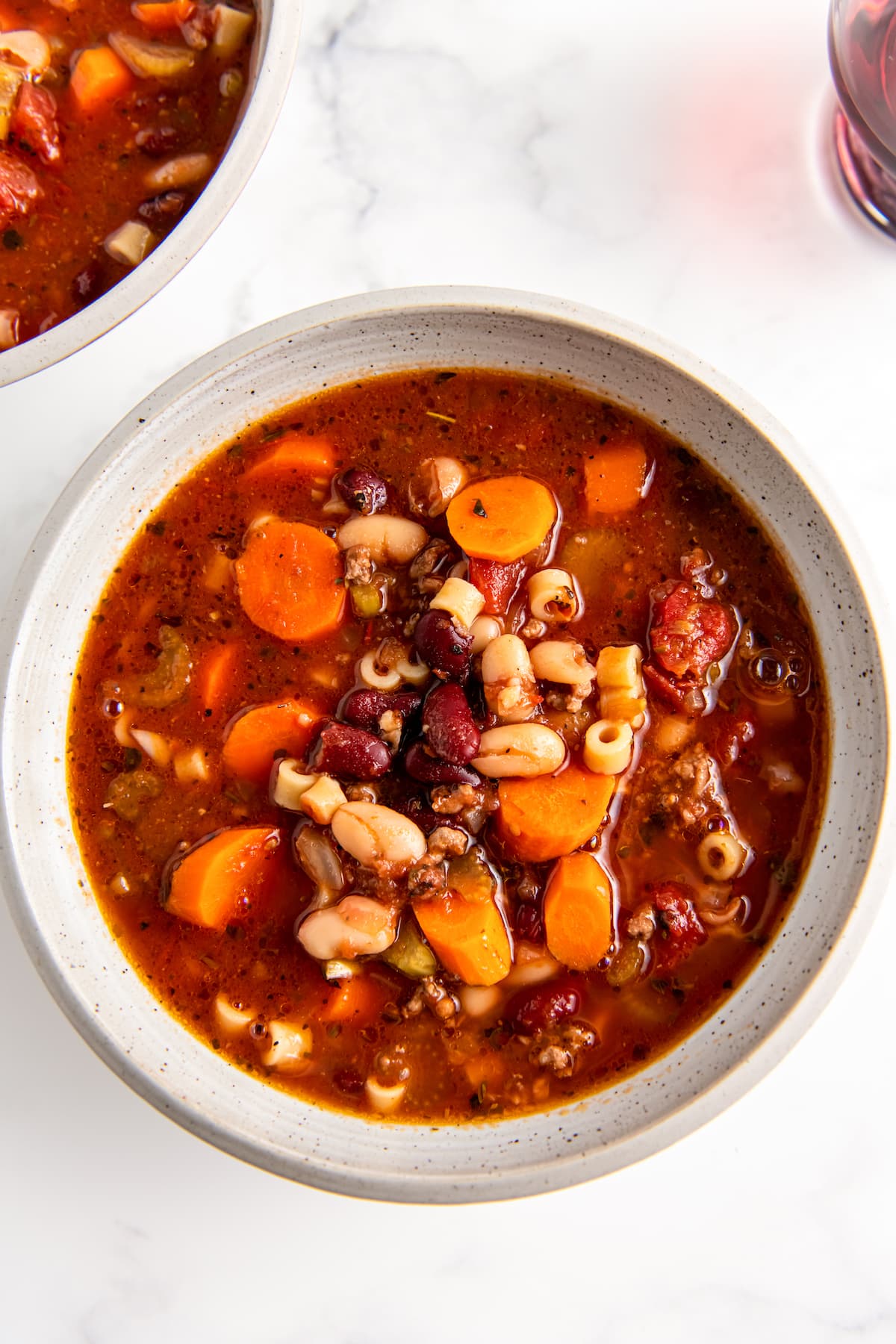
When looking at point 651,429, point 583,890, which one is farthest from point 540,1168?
point 651,429

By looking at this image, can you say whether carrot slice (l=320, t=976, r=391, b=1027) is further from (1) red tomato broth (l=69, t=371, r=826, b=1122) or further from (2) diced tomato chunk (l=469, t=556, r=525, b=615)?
(2) diced tomato chunk (l=469, t=556, r=525, b=615)

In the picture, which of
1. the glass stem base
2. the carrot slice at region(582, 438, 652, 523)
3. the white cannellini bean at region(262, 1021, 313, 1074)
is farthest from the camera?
the glass stem base

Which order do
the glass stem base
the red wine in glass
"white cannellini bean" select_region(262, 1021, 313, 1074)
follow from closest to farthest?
"white cannellini bean" select_region(262, 1021, 313, 1074) → the red wine in glass → the glass stem base

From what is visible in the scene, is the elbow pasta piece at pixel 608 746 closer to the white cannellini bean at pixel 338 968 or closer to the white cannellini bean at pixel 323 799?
the white cannellini bean at pixel 323 799

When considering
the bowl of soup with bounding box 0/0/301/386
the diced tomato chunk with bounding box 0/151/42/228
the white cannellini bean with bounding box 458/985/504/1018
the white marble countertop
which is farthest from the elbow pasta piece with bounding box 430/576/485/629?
the diced tomato chunk with bounding box 0/151/42/228

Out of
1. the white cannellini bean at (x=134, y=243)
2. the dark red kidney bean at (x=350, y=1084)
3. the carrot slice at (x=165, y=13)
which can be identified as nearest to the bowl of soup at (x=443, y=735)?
the dark red kidney bean at (x=350, y=1084)

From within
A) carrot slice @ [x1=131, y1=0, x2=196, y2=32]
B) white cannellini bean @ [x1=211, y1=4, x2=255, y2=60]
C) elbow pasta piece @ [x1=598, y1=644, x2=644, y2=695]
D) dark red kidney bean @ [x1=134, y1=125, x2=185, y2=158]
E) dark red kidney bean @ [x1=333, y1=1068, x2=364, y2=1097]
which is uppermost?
carrot slice @ [x1=131, y1=0, x2=196, y2=32]

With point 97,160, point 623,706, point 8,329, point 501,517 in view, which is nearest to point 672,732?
point 623,706

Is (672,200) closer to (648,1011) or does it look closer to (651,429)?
(651,429)
